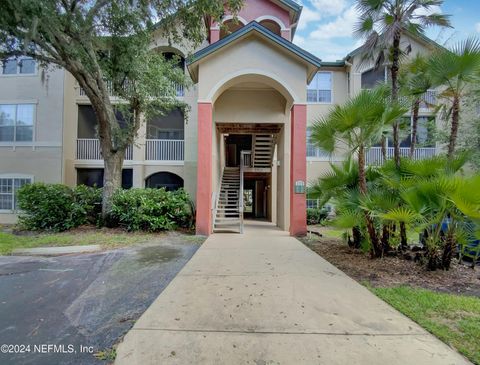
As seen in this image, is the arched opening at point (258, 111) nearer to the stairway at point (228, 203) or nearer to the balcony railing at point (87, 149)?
the stairway at point (228, 203)

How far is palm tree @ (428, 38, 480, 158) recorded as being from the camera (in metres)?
5.79

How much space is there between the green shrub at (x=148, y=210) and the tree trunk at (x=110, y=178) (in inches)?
11.2

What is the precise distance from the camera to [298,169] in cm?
983

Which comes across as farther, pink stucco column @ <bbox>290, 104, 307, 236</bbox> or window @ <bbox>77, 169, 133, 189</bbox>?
window @ <bbox>77, 169, 133, 189</bbox>

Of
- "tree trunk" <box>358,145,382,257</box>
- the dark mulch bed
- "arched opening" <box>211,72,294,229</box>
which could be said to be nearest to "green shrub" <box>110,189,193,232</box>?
"arched opening" <box>211,72,294,229</box>

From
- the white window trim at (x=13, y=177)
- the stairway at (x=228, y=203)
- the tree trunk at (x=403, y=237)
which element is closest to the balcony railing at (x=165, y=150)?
the stairway at (x=228, y=203)

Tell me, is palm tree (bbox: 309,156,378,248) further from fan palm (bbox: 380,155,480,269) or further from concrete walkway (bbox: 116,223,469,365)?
concrete walkway (bbox: 116,223,469,365)

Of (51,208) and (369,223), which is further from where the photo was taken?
(51,208)

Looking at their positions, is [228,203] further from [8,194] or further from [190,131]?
[8,194]

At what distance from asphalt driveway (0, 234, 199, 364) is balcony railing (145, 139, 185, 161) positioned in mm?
8811

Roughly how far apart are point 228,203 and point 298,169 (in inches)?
171

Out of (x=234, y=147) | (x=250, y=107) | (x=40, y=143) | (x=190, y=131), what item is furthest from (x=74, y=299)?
(x=234, y=147)

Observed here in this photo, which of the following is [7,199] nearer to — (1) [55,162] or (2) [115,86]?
(1) [55,162]

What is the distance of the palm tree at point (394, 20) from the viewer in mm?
8508
